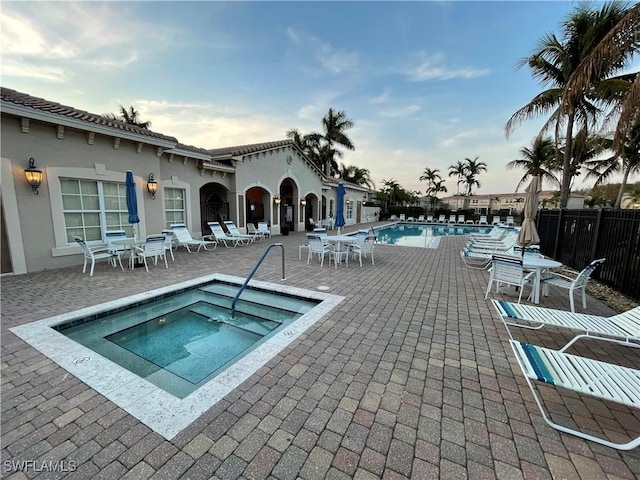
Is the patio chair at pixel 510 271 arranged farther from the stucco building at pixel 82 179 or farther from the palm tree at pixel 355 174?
the palm tree at pixel 355 174

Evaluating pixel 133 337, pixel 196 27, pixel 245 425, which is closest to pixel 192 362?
pixel 133 337

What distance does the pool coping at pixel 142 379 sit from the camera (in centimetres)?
204

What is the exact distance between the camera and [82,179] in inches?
286

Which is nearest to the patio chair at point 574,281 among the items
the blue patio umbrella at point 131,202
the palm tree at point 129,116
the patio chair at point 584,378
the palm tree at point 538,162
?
the patio chair at point 584,378

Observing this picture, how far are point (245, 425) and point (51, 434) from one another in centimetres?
140

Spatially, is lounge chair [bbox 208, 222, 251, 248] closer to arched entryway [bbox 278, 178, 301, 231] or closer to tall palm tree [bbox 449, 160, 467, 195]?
arched entryway [bbox 278, 178, 301, 231]

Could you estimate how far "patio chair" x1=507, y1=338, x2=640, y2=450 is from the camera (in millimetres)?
1745

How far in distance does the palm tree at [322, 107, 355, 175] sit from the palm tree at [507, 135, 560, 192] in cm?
1440

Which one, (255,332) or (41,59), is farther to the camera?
(41,59)

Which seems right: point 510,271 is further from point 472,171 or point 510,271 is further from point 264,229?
point 472,171

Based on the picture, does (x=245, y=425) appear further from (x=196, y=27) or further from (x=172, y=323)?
(x=196, y=27)

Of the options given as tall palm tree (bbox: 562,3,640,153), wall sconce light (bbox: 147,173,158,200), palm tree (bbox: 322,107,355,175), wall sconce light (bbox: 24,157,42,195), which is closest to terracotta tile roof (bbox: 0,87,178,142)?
wall sconce light (bbox: 24,157,42,195)

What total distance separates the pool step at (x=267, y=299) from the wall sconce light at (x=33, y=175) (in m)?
4.94

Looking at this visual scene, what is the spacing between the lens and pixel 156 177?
9031 millimetres
